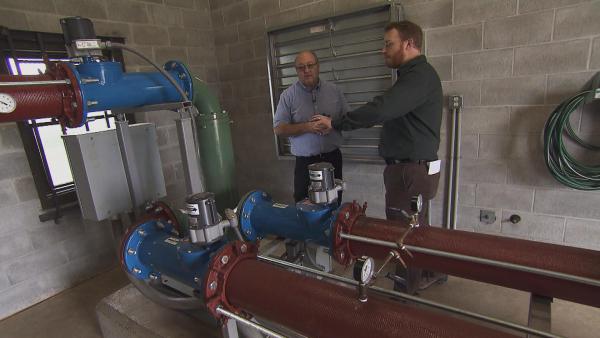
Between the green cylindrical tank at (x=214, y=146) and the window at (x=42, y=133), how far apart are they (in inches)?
35.5

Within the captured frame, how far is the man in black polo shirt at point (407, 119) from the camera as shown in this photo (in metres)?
1.58

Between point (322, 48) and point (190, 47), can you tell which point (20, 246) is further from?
point (322, 48)

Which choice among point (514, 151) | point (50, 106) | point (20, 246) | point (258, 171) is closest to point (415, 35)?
point (514, 151)

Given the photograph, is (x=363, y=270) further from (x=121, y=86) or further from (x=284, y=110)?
(x=284, y=110)

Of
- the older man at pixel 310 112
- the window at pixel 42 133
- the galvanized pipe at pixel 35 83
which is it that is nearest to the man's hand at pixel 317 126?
the older man at pixel 310 112

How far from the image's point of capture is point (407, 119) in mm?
1711

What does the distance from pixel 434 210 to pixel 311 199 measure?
4.47ft

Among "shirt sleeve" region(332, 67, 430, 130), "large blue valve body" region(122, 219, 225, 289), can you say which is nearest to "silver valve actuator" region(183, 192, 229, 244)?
A: "large blue valve body" region(122, 219, 225, 289)

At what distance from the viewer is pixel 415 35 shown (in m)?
1.68

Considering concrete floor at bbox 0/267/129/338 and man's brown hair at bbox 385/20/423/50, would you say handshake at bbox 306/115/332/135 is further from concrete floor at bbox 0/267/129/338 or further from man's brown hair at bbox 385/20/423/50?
concrete floor at bbox 0/267/129/338

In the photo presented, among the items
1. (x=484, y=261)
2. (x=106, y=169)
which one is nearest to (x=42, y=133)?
(x=106, y=169)

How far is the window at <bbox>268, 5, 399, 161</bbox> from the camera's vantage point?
7.44 ft

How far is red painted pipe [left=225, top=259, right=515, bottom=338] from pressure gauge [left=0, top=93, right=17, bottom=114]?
0.77 meters

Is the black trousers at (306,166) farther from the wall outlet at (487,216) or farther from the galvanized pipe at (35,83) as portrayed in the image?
the galvanized pipe at (35,83)
